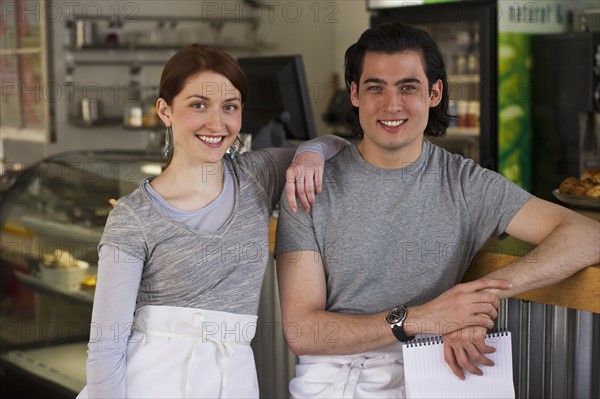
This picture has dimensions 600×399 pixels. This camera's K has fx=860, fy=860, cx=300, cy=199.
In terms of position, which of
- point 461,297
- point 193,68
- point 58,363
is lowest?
point 58,363

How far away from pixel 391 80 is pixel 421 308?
0.53 m

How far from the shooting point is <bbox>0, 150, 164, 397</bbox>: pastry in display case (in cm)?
367

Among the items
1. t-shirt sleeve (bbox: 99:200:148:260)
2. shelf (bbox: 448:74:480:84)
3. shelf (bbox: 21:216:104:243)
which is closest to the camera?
t-shirt sleeve (bbox: 99:200:148:260)

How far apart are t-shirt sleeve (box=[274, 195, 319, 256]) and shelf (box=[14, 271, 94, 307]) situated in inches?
70.0

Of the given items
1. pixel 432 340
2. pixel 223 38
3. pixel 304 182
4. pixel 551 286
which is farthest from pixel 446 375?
pixel 223 38

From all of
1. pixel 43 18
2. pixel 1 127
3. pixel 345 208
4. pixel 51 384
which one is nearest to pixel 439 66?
pixel 345 208

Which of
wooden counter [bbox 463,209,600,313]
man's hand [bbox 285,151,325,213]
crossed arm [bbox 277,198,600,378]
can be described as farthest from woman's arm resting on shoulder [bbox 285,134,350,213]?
wooden counter [bbox 463,209,600,313]

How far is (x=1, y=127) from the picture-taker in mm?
7027

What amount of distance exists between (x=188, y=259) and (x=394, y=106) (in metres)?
0.58

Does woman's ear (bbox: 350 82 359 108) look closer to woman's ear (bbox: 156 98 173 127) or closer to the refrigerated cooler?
woman's ear (bbox: 156 98 173 127)

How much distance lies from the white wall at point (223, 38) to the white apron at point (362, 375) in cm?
490

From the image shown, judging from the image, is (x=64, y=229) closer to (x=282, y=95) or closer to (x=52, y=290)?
(x=52, y=290)

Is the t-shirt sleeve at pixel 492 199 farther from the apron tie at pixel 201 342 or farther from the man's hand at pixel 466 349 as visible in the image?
the apron tie at pixel 201 342

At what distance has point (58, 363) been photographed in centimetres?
375
